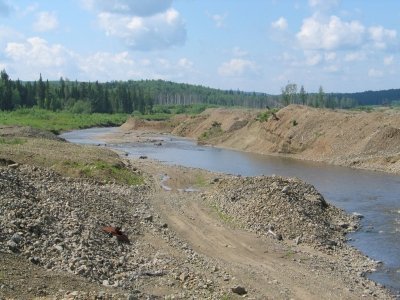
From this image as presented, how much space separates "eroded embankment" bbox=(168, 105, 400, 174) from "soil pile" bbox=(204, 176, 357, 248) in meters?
24.0

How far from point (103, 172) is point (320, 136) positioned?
41868mm

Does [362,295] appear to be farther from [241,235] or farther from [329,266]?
[241,235]

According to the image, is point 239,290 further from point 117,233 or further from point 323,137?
point 323,137

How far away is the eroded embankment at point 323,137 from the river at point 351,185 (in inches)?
133

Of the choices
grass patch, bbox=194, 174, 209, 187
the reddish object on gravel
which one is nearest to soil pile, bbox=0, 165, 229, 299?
the reddish object on gravel

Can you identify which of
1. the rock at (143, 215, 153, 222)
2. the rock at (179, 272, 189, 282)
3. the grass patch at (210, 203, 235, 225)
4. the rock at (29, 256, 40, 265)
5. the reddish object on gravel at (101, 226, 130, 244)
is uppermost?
the rock at (29, 256, 40, 265)

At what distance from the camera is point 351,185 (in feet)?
152

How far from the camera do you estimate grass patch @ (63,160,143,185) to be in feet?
123

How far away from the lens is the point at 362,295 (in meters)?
19.2

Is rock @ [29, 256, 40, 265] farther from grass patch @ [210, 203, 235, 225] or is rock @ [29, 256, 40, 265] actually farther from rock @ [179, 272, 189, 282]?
grass patch @ [210, 203, 235, 225]

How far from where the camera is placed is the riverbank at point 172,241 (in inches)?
658

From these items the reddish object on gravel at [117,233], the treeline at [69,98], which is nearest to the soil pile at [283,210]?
the reddish object on gravel at [117,233]

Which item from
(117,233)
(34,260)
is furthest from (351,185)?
(34,260)

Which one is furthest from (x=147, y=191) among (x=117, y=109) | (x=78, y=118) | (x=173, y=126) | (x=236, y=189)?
(x=117, y=109)
